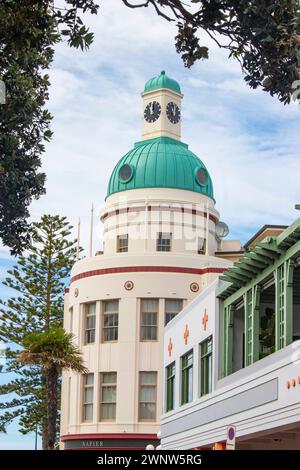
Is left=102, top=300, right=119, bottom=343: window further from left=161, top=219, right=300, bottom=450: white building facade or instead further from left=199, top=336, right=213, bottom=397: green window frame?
left=199, top=336, right=213, bottom=397: green window frame

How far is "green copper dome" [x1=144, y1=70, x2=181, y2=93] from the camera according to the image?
53.8 metres

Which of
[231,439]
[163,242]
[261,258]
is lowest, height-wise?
[231,439]

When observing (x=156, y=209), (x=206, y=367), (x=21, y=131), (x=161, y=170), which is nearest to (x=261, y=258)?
(x=206, y=367)

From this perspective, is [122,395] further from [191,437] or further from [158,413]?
[191,437]

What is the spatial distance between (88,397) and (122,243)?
26.8 feet

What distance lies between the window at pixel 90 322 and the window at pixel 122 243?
156 inches

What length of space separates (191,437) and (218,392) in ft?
14.3

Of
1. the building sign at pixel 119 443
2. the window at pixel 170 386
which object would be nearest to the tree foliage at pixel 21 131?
the window at pixel 170 386

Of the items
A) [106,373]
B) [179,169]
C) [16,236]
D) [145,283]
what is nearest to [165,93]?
[179,169]

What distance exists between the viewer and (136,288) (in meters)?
46.5

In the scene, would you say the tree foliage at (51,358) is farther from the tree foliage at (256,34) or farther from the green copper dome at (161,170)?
the tree foliage at (256,34)

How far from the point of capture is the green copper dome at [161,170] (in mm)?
50625

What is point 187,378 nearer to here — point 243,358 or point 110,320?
point 243,358

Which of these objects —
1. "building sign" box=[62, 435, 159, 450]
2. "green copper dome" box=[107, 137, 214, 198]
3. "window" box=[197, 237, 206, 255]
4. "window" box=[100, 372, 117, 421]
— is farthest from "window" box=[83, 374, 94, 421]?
"green copper dome" box=[107, 137, 214, 198]
